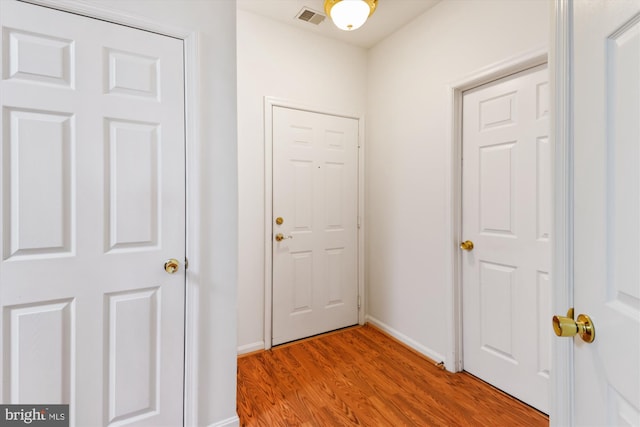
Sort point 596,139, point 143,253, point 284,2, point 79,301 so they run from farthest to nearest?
point 284,2
point 143,253
point 79,301
point 596,139

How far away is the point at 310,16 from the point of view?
2480mm

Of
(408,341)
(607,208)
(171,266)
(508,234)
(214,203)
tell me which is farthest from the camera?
(408,341)

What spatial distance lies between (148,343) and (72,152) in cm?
90

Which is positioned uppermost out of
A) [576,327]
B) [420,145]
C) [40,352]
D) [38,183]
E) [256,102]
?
[256,102]

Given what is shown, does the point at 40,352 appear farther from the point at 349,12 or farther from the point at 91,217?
the point at 349,12

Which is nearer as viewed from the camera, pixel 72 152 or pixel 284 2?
pixel 72 152

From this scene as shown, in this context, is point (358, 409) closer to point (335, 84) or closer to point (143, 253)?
point (143, 253)

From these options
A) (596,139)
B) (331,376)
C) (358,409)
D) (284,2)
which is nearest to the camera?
(596,139)

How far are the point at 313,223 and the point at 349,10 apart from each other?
1608 millimetres

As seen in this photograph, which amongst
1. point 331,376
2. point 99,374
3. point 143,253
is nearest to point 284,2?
point 143,253

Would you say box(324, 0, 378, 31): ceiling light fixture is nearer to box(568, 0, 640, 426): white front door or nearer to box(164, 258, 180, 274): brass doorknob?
box(568, 0, 640, 426): white front door

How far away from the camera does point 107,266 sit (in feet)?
4.46

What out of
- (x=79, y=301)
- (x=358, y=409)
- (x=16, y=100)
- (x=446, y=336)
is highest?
(x=16, y=100)

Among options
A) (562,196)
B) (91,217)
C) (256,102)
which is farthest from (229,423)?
(256,102)
